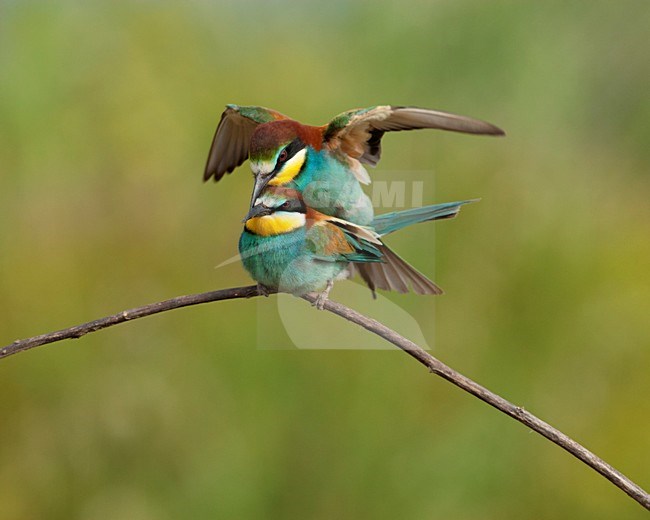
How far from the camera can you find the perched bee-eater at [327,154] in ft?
3.84

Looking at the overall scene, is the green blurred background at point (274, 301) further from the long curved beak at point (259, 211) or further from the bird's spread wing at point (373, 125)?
the long curved beak at point (259, 211)

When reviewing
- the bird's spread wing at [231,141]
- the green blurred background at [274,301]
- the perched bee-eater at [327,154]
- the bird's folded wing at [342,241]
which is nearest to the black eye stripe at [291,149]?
the perched bee-eater at [327,154]

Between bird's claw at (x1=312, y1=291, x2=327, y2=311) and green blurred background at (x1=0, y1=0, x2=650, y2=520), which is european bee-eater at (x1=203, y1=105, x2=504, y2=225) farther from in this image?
green blurred background at (x1=0, y1=0, x2=650, y2=520)

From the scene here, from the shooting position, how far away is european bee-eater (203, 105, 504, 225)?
117cm

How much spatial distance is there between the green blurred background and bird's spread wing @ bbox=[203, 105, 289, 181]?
0.56 meters

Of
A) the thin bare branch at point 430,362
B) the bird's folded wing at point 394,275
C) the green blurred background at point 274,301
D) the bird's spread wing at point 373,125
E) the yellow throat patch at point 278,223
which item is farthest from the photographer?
the green blurred background at point 274,301

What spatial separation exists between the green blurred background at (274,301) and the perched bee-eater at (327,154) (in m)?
0.59

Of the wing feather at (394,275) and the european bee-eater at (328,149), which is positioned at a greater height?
the european bee-eater at (328,149)

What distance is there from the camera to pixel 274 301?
2000 millimetres

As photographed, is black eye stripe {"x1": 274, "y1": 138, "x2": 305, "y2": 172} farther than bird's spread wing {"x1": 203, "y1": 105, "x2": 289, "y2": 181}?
No

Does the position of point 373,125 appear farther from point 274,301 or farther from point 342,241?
point 274,301

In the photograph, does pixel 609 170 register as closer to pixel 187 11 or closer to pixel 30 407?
pixel 187 11

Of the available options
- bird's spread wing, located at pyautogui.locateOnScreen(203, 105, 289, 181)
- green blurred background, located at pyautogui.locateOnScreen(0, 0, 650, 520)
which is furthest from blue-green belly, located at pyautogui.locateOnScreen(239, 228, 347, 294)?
green blurred background, located at pyautogui.locateOnScreen(0, 0, 650, 520)

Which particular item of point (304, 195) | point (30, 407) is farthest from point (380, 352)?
point (304, 195)
